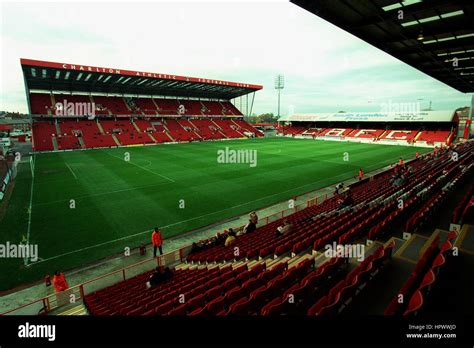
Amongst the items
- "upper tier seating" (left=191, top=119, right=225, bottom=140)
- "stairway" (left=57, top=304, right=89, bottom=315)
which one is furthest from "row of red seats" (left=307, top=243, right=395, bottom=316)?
"upper tier seating" (left=191, top=119, right=225, bottom=140)

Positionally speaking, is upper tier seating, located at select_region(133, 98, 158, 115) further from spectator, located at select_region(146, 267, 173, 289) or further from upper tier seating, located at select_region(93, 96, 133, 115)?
spectator, located at select_region(146, 267, 173, 289)

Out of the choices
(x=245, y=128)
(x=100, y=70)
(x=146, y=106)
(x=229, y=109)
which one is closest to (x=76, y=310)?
(x=100, y=70)

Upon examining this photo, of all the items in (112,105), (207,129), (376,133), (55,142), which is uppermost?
(112,105)

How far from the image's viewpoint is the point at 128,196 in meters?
18.5

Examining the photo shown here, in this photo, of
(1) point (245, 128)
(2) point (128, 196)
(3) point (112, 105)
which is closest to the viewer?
(2) point (128, 196)

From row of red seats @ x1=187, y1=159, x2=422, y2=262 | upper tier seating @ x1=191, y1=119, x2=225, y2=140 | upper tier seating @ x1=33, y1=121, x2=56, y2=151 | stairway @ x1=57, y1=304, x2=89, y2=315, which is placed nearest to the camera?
stairway @ x1=57, y1=304, x2=89, y2=315

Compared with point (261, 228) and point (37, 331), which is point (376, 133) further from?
point (37, 331)

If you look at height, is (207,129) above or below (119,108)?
below

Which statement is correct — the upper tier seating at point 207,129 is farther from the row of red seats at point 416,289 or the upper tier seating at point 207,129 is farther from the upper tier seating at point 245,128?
the row of red seats at point 416,289

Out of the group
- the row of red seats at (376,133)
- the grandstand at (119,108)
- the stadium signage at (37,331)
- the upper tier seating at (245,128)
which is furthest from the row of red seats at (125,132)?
the stadium signage at (37,331)

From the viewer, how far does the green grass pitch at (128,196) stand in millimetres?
11867

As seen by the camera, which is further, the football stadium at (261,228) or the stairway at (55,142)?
the stairway at (55,142)

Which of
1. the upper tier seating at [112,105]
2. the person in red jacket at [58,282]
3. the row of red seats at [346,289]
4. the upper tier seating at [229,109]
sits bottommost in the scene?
the person in red jacket at [58,282]

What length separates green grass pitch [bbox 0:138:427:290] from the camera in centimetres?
1187
